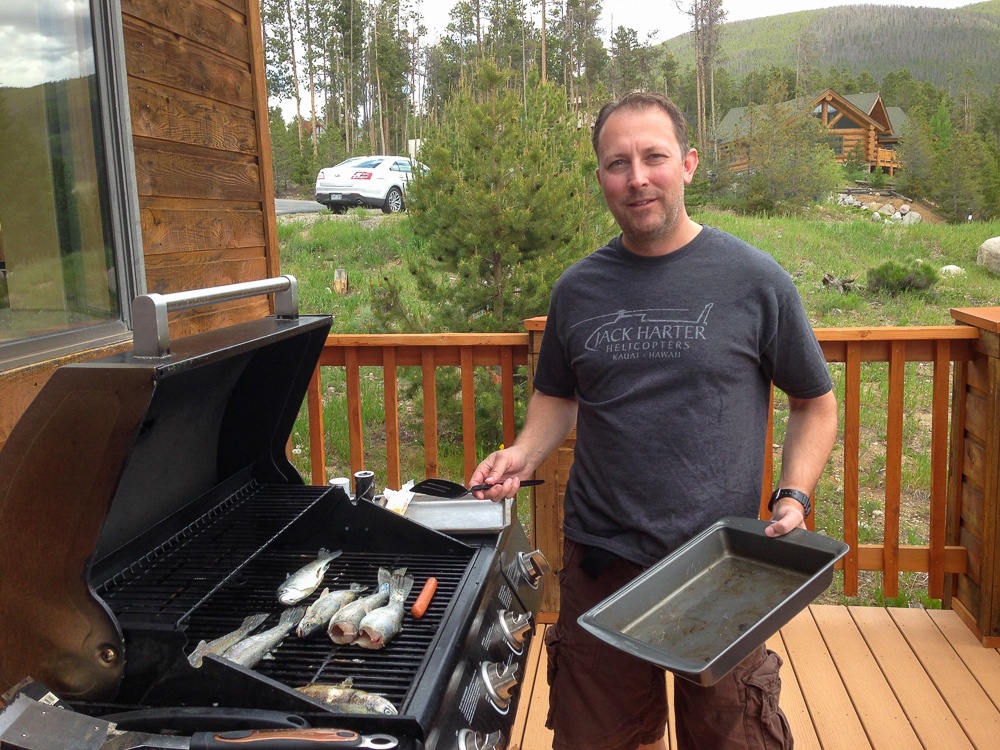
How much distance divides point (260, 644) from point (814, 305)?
443 inches

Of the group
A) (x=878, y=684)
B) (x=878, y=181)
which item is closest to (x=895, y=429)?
(x=878, y=684)

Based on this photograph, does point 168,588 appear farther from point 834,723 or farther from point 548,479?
point 834,723

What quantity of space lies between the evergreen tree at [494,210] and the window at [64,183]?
3.62 metres

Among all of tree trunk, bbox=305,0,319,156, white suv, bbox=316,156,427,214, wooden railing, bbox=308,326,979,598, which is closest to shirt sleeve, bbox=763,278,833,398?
wooden railing, bbox=308,326,979,598

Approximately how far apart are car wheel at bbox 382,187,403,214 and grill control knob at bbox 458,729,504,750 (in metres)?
16.6

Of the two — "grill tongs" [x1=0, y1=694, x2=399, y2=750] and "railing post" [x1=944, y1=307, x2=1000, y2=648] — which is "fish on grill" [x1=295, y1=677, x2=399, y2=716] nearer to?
"grill tongs" [x1=0, y1=694, x2=399, y2=750]

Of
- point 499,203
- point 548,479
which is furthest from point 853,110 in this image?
point 548,479

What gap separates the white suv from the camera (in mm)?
17531

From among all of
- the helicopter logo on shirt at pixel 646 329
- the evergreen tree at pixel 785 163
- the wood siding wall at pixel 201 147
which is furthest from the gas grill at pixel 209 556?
the evergreen tree at pixel 785 163

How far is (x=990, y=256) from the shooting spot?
49.8 ft

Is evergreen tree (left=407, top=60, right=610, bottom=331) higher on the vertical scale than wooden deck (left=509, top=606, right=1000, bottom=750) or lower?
higher

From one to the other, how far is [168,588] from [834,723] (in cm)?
213

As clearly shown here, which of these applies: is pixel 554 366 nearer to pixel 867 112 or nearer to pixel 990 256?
pixel 990 256

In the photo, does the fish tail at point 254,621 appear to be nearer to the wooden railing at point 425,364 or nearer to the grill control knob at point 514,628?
the grill control knob at point 514,628
